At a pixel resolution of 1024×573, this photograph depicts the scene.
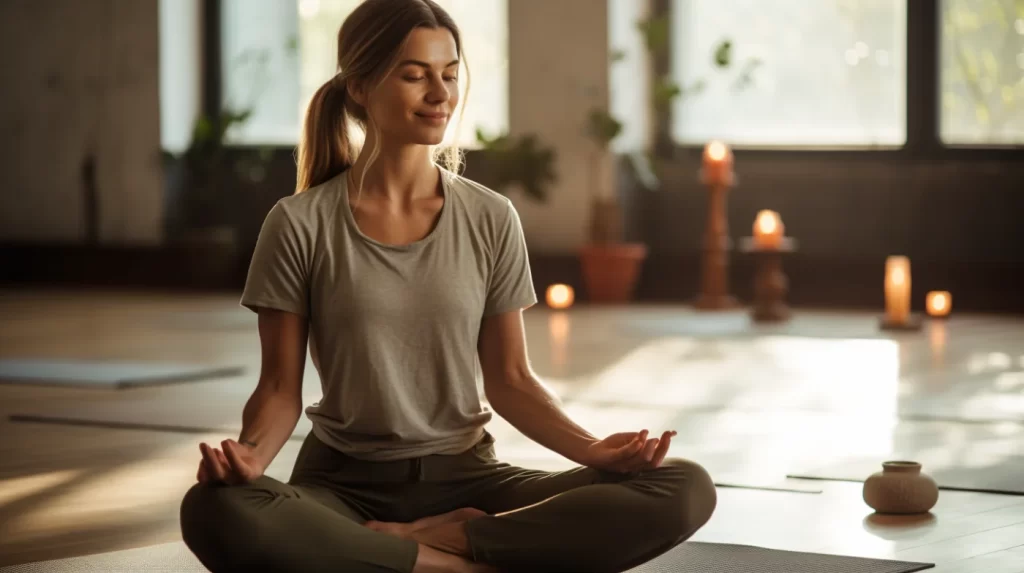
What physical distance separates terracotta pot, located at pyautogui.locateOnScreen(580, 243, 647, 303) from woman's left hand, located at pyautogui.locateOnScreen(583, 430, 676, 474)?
214 inches

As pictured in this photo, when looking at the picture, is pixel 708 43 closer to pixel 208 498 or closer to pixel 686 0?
pixel 686 0

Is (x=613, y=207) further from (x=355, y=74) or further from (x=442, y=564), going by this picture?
(x=442, y=564)

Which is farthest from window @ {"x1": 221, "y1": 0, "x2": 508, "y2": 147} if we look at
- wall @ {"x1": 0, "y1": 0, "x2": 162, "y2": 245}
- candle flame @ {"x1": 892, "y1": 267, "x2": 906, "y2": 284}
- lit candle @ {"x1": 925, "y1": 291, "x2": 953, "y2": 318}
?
candle flame @ {"x1": 892, "y1": 267, "x2": 906, "y2": 284}

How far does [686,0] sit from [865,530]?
5529mm

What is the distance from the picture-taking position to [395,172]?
6.78 feet

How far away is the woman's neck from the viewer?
6.75 feet

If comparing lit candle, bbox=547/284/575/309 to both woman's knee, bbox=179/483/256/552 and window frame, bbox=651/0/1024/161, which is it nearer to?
window frame, bbox=651/0/1024/161

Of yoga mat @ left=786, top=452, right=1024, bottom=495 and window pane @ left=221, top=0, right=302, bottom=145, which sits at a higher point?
window pane @ left=221, top=0, right=302, bottom=145

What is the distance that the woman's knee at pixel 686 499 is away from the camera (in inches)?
74.8

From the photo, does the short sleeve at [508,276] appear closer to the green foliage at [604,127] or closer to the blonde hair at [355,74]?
the blonde hair at [355,74]

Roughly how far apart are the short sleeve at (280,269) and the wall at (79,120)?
268 inches

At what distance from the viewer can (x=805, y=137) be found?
297 inches

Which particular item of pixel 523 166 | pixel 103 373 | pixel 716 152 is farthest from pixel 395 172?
pixel 523 166

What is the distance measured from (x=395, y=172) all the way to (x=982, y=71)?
5582mm
